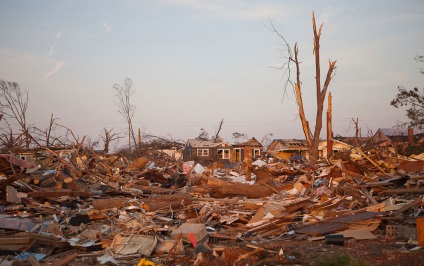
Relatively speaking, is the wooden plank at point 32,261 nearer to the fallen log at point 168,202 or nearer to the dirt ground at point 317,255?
the dirt ground at point 317,255

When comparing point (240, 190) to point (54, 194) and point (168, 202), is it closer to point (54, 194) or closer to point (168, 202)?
point (168, 202)

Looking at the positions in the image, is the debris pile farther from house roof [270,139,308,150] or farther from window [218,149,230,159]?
house roof [270,139,308,150]

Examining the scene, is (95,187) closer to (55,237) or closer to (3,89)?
(55,237)

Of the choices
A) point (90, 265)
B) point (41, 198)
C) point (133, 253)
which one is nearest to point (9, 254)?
point (90, 265)

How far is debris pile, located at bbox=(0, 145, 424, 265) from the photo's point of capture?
6.05 metres

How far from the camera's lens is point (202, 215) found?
9.14 meters

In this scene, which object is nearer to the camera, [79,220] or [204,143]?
[79,220]

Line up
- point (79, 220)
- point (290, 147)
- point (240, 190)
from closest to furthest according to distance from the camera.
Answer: point (79, 220) < point (240, 190) < point (290, 147)

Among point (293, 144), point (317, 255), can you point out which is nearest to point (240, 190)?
point (317, 255)

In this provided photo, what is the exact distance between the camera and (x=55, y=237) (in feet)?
21.4

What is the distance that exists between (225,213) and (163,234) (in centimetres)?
207

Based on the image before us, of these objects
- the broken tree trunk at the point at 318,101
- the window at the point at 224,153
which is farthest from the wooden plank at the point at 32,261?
the window at the point at 224,153

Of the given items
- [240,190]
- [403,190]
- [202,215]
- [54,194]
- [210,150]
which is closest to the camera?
[202,215]

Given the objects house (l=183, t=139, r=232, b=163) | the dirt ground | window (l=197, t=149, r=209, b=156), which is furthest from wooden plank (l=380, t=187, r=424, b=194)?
window (l=197, t=149, r=209, b=156)
